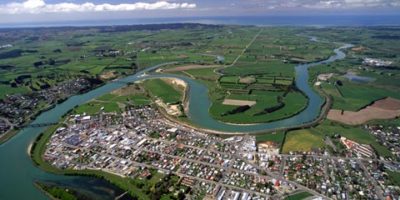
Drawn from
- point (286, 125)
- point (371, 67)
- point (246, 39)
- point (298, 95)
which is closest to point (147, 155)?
point (286, 125)

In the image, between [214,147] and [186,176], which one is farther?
[214,147]

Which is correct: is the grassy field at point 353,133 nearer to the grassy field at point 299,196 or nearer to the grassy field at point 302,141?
the grassy field at point 302,141

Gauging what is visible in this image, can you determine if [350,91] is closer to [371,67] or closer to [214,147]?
[371,67]

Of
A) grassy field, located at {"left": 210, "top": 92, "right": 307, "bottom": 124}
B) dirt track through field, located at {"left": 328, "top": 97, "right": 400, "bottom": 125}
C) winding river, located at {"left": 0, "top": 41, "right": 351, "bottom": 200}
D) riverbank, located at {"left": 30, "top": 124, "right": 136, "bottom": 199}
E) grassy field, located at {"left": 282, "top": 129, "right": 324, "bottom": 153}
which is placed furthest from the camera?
grassy field, located at {"left": 210, "top": 92, "right": 307, "bottom": 124}

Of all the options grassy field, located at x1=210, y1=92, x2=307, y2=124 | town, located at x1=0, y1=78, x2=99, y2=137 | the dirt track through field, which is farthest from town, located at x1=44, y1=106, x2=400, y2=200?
town, located at x1=0, y1=78, x2=99, y2=137

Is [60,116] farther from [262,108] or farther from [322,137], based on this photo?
[322,137]

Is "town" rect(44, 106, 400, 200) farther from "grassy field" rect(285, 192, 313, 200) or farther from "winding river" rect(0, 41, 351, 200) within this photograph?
"winding river" rect(0, 41, 351, 200)

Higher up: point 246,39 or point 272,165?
point 246,39
